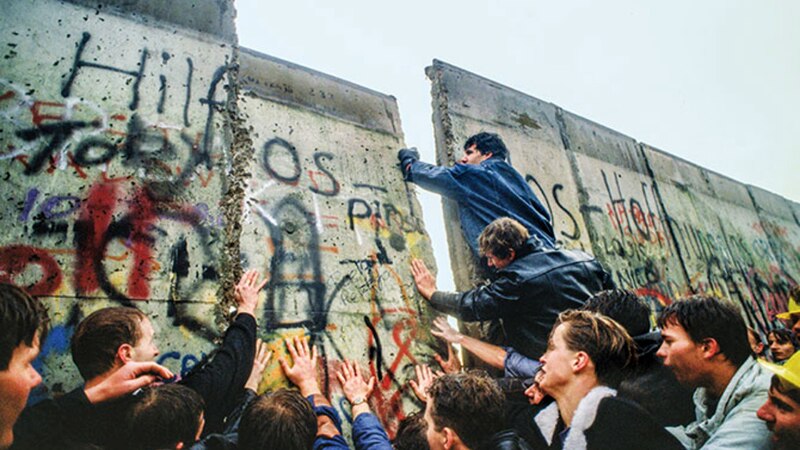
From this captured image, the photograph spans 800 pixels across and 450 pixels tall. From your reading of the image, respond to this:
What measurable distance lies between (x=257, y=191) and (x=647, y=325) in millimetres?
2608

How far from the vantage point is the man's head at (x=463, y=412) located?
87.1 inches

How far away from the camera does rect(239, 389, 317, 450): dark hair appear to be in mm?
2008

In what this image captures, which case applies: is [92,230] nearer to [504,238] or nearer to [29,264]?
[29,264]

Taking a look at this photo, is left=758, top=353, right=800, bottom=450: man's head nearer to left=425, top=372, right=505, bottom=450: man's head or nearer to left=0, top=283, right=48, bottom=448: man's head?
left=425, top=372, right=505, bottom=450: man's head

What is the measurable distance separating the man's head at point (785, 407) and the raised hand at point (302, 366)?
218cm

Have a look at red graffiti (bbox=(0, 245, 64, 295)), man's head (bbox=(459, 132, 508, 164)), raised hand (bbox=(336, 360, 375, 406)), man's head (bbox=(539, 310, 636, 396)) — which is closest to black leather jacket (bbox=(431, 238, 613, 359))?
man's head (bbox=(539, 310, 636, 396))

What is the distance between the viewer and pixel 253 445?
6.54 feet

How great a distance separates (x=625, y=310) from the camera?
98.3 inches

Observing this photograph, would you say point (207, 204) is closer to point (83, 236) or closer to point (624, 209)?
point (83, 236)

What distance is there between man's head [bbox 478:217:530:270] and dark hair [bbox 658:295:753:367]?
39.9 inches

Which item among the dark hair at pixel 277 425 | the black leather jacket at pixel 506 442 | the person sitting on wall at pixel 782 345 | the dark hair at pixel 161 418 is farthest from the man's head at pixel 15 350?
the person sitting on wall at pixel 782 345

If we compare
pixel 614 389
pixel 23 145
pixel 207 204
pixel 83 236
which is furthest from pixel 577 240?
pixel 23 145

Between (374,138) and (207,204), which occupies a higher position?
(374,138)

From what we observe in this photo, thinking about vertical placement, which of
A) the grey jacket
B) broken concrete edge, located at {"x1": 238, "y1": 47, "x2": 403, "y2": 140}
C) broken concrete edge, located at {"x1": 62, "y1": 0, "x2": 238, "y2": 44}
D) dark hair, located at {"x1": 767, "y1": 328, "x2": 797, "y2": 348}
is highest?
broken concrete edge, located at {"x1": 62, "y1": 0, "x2": 238, "y2": 44}
